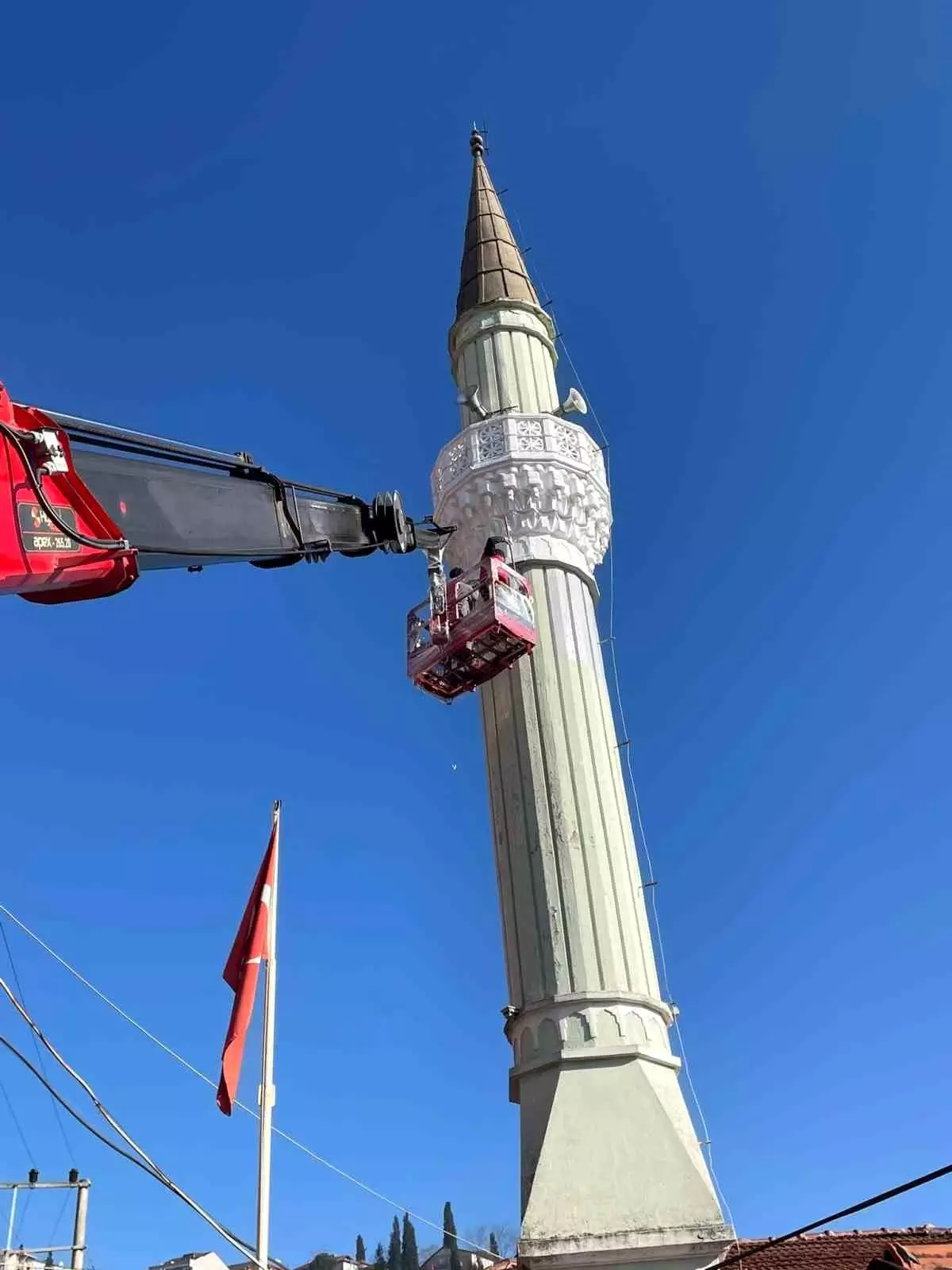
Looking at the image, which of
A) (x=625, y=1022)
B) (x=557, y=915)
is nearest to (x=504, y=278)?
(x=557, y=915)

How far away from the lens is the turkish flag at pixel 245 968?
463 inches

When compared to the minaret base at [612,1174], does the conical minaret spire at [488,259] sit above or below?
above

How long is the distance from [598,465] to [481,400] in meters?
2.18

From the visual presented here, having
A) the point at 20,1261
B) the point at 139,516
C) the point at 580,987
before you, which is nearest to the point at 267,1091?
the point at 580,987

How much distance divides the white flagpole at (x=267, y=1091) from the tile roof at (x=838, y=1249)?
6629 mm

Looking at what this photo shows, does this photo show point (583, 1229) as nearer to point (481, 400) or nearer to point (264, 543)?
point (264, 543)

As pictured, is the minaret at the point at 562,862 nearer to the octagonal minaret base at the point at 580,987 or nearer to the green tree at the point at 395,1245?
the octagonal minaret base at the point at 580,987

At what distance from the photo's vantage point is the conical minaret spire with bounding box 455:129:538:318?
64.5 feet

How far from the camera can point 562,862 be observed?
13867 mm

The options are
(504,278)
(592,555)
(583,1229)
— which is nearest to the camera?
(583,1229)

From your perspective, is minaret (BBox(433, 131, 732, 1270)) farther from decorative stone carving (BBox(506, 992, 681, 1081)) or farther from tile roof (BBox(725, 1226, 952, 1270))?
tile roof (BBox(725, 1226, 952, 1270))

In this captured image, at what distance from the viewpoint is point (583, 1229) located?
11.4 meters

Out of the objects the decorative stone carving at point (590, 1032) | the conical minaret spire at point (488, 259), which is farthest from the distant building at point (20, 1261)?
the conical minaret spire at point (488, 259)

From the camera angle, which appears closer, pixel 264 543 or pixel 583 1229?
pixel 264 543
